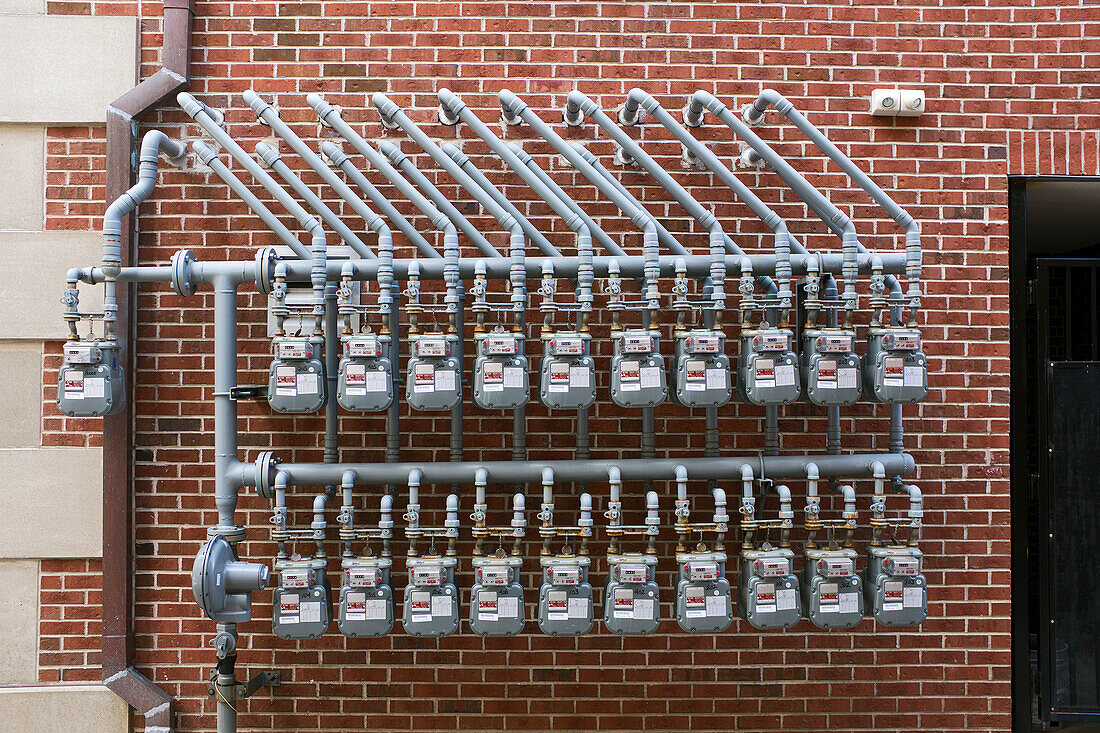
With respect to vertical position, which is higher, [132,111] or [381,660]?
[132,111]

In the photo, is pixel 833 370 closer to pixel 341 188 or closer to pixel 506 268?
pixel 506 268

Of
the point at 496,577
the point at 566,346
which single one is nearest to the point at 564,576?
the point at 496,577

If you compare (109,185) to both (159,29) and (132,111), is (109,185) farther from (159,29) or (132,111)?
(159,29)

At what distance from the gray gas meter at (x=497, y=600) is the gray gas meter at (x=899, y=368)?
5.58 ft

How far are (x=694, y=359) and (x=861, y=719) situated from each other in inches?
78.5

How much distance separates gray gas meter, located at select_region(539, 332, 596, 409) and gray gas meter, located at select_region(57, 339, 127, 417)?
192 centimetres

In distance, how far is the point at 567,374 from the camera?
310 centimetres

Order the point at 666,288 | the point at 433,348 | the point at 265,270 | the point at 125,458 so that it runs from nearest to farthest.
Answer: the point at 433,348
the point at 265,270
the point at 125,458
the point at 666,288

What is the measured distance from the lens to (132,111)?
3.59 metres

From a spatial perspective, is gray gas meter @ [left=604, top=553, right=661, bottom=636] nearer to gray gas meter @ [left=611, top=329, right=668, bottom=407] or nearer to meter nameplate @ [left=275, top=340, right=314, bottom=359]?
gray gas meter @ [left=611, top=329, right=668, bottom=407]

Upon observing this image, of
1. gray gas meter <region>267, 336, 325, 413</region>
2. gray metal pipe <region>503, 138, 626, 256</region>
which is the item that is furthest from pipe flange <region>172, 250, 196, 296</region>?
gray metal pipe <region>503, 138, 626, 256</region>

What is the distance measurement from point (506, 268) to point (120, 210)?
1.73m

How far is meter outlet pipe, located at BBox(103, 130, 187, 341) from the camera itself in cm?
328

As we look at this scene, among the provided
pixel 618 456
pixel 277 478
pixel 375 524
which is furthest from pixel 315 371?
pixel 618 456
